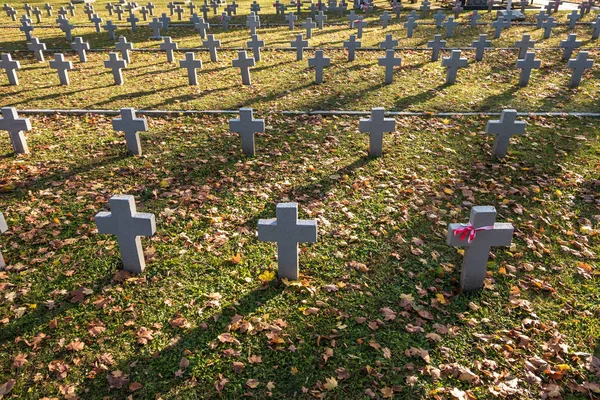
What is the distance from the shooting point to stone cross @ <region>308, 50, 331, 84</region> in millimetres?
11055

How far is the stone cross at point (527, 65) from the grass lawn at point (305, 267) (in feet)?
4.99

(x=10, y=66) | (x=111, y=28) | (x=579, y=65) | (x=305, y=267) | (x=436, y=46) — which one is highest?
(x=111, y=28)

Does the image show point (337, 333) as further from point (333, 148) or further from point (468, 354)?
point (333, 148)

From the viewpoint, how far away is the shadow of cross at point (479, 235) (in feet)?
13.2

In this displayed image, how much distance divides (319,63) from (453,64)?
3.53 meters

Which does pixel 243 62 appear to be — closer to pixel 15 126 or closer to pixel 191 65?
pixel 191 65

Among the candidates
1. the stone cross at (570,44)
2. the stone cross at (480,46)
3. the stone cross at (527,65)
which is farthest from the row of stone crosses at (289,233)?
the stone cross at (570,44)

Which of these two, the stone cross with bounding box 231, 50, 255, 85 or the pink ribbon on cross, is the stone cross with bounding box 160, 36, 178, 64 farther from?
the pink ribbon on cross

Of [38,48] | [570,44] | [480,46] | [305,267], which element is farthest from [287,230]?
[38,48]

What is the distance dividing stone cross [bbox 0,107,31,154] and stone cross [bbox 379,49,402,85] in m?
8.22

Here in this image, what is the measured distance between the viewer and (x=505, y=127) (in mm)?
6902

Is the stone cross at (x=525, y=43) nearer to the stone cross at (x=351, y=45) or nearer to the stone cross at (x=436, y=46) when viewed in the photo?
the stone cross at (x=436, y=46)

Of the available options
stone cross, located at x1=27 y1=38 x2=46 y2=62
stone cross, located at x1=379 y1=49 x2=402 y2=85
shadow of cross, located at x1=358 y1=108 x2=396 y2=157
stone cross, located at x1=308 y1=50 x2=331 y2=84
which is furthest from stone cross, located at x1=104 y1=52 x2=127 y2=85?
shadow of cross, located at x1=358 y1=108 x2=396 y2=157

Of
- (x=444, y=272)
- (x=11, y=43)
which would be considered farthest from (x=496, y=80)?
(x=11, y=43)
